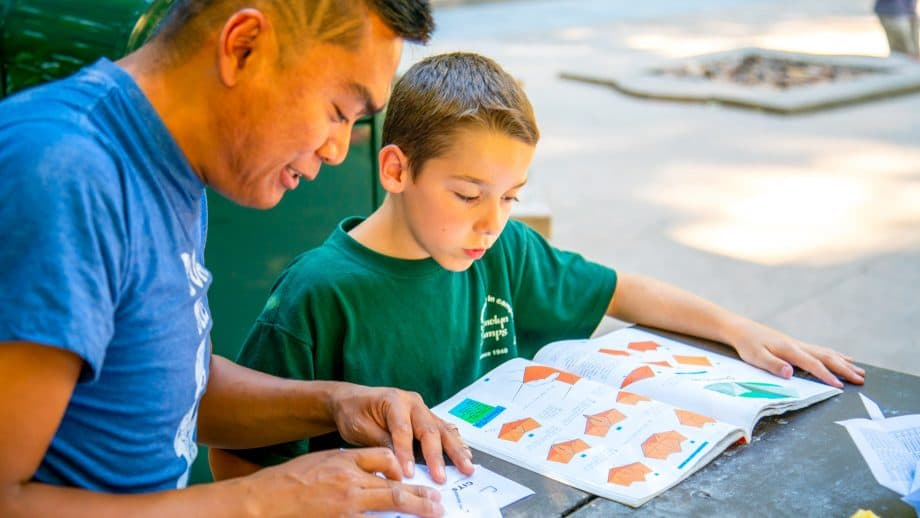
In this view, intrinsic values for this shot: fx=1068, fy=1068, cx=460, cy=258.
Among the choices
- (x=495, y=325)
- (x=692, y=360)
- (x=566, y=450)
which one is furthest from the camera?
(x=495, y=325)

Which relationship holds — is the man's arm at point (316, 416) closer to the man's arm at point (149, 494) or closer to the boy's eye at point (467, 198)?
the man's arm at point (149, 494)

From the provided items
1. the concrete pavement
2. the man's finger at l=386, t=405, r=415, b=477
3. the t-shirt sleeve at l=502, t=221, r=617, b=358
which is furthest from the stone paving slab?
the man's finger at l=386, t=405, r=415, b=477

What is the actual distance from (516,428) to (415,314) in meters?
0.40

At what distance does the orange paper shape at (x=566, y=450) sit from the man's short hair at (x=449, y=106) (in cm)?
56

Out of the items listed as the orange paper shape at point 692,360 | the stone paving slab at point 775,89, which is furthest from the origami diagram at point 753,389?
the stone paving slab at point 775,89

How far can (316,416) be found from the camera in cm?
154

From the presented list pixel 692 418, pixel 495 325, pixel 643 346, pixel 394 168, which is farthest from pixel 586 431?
pixel 394 168

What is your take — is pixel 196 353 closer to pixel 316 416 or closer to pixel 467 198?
pixel 316 416

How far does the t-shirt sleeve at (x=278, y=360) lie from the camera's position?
1.71 m

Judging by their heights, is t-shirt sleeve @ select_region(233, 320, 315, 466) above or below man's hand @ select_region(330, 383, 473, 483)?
below

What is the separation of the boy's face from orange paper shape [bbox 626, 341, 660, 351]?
1.01 feet

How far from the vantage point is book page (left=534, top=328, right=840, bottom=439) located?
1.59m

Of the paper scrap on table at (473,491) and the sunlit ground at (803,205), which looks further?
the sunlit ground at (803,205)

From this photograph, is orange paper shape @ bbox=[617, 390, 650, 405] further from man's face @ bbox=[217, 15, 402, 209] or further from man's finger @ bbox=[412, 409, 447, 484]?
man's face @ bbox=[217, 15, 402, 209]
